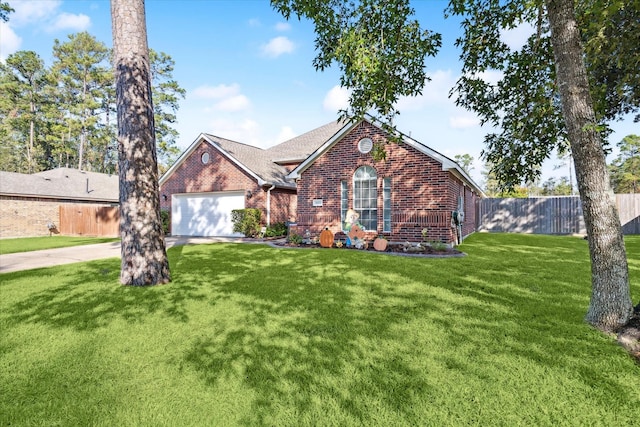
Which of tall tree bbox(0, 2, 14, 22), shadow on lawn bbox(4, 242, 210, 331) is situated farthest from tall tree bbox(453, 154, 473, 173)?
shadow on lawn bbox(4, 242, 210, 331)

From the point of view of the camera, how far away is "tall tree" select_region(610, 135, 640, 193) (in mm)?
40406

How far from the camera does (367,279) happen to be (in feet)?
21.2

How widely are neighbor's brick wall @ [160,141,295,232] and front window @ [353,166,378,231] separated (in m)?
5.85

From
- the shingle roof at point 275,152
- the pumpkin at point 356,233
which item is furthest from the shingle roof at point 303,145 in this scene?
the pumpkin at point 356,233

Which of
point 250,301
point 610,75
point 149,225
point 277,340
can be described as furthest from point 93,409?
point 610,75

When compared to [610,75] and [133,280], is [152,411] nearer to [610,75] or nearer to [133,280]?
[133,280]

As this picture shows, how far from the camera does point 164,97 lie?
37.1 meters

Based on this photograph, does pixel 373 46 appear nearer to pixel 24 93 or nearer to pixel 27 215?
pixel 27 215

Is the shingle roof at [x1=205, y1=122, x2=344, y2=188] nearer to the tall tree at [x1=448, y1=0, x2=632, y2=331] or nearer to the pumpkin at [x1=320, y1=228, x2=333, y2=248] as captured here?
the pumpkin at [x1=320, y1=228, x2=333, y2=248]

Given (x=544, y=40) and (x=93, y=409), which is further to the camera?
(x=544, y=40)

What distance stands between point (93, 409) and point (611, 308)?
5218 millimetres

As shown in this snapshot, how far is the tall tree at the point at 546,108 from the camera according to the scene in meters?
3.65

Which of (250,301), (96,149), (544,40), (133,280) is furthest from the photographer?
(96,149)

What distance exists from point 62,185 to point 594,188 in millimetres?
29915
